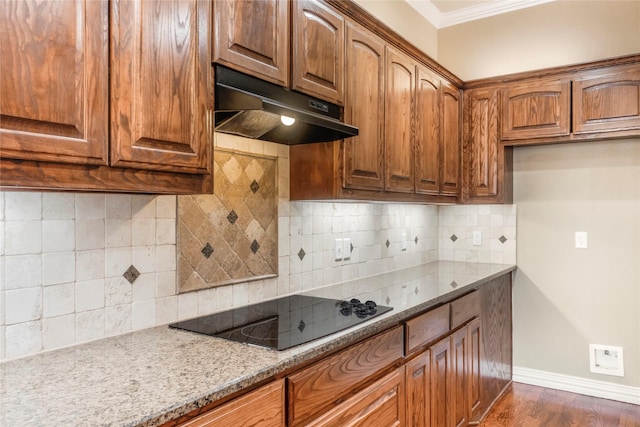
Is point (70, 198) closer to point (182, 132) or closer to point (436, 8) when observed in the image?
point (182, 132)

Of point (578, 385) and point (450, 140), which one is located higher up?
point (450, 140)

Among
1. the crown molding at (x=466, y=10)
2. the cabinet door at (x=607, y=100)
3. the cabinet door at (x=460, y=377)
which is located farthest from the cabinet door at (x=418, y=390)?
the crown molding at (x=466, y=10)

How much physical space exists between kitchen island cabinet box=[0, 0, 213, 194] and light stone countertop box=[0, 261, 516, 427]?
0.46m

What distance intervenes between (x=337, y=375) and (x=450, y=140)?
6.81 feet

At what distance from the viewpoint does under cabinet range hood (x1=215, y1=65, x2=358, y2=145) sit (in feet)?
4.68

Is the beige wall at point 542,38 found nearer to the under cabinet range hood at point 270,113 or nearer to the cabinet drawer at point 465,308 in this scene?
the cabinet drawer at point 465,308

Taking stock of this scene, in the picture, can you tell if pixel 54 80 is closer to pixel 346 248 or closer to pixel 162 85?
pixel 162 85

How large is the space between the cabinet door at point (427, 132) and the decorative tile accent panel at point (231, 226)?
38.5 inches

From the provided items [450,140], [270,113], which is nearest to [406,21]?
[450,140]

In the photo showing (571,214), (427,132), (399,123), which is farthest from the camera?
(571,214)

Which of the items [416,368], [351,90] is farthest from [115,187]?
[416,368]

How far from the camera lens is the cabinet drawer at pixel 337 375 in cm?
134

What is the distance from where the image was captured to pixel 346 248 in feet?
8.65

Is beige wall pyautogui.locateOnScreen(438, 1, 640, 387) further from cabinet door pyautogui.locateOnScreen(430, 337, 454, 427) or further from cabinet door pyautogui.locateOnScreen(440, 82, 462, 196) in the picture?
cabinet door pyautogui.locateOnScreen(430, 337, 454, 427)
